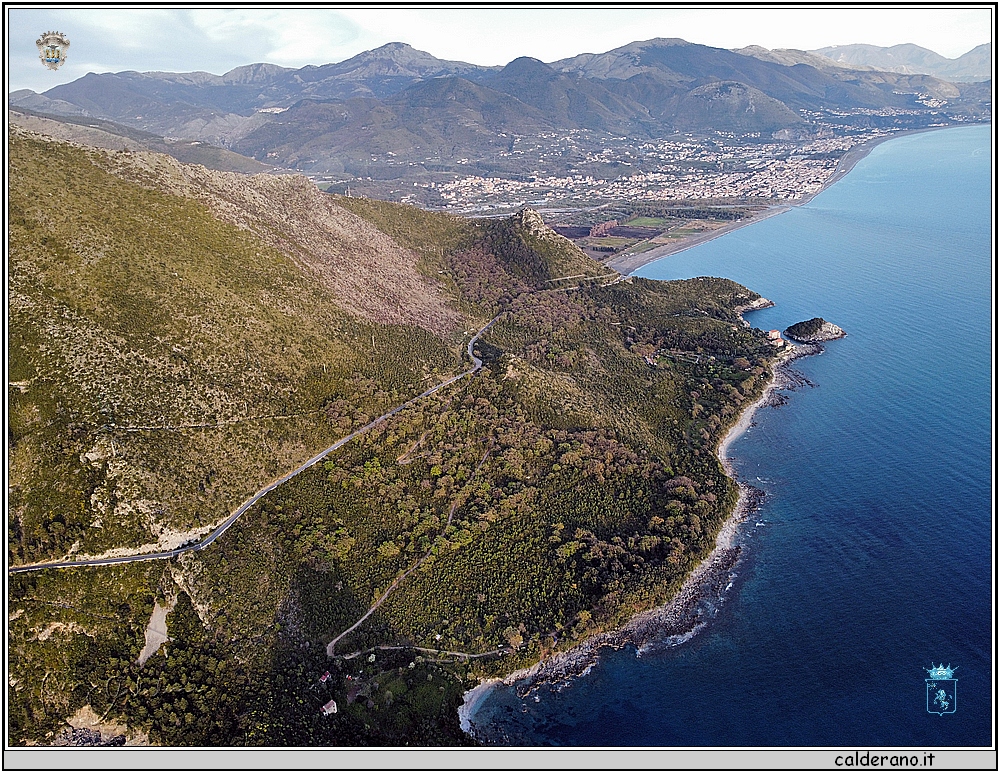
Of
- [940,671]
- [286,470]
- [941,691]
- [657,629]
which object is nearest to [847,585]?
[940,671]

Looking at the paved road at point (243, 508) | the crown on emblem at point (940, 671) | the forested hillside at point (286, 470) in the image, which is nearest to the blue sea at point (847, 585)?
the crown on emblem at point (940, 671)

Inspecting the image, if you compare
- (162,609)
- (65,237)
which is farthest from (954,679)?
(65,237)

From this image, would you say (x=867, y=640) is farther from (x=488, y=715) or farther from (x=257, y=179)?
(x=257, y=179)

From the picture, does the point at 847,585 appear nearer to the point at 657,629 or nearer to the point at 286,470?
the point at 657,629

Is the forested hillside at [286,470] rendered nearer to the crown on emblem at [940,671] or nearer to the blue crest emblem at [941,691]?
the crown on emblem at [940,671]

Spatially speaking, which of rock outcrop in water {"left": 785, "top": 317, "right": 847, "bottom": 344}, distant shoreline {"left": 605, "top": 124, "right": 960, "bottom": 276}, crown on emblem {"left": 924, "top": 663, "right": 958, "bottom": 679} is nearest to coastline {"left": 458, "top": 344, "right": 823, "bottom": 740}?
crown on emblem {"left": 924, "top": 663, "right": 958, "bottom": 679}
